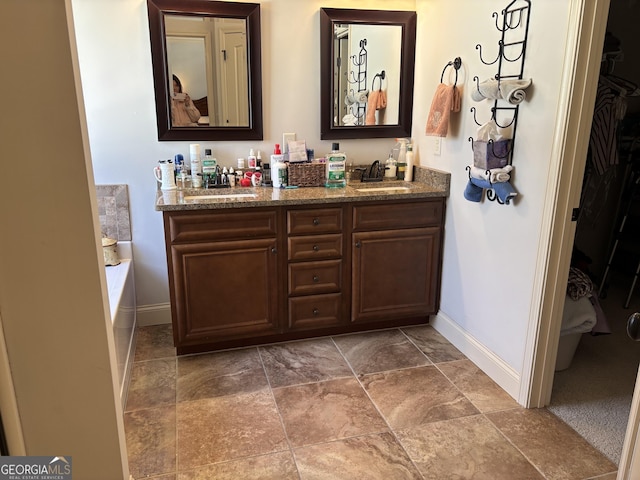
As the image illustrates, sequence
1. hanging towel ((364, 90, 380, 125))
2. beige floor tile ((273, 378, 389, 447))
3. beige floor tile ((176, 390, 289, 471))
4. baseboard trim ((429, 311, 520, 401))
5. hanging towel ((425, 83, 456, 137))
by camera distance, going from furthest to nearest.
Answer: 1. hanging towel ((364, 90, 380, 125))
2. hanging towel ((425, 83, 456, 137))
3. baseboard trim ((429, 311, 520, 401))
4. beige floor tile ((273, 378, 389, 447))
5. beige floor tile ((176, 390, 289, 471))

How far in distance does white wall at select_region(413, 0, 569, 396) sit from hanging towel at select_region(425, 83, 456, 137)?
0.08m

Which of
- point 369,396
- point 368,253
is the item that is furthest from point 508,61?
point 369,396

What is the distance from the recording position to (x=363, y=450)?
6.60ft

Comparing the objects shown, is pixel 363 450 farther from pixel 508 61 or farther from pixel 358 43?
pixel 358 43

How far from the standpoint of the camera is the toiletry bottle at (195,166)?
285cm

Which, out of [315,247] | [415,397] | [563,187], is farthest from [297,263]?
[563,187]

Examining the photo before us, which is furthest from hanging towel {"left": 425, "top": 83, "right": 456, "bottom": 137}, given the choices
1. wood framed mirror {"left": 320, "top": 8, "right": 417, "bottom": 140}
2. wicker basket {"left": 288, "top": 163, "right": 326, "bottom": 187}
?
wicker basket {"left": 288, "top": 163, "right": 326, "bottom": 187}

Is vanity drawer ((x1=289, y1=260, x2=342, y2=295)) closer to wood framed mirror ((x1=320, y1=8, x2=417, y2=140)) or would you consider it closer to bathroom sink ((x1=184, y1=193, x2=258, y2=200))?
bathroom sink ((x1=184, y1=193, x2=258, y2=200))

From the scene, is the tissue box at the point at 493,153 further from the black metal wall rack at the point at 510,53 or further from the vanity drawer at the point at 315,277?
the vanity drawer at the point at 315,277

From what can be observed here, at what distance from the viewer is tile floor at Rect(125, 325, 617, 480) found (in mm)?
1914

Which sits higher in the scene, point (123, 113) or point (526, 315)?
point (123, 113)

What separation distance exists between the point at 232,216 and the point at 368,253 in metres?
0.81

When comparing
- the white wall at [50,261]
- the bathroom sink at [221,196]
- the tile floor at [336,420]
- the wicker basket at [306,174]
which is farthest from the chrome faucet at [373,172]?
the white wall at [50,261]

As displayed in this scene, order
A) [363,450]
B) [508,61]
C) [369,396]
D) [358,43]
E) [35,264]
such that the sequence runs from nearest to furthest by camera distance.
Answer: [35,264] < [363,450] < [508,61] < [369,396] < [358,43]
